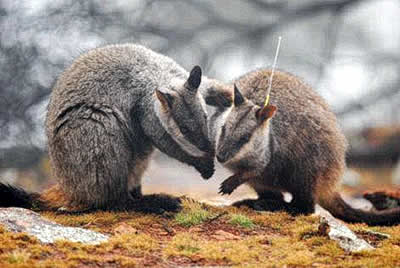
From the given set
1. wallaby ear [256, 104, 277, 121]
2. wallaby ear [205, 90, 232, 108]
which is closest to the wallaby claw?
wallaby ear [256, 104, 277, 121]

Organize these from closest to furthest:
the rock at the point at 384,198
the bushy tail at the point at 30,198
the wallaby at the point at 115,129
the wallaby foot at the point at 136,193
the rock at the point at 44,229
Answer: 1. the rock at the point at 44,229
2. the wallaby at the point at 115,129
3. the bushy tail at the point at 30,198
4. the wallaby foot at the point at 136,193
5. the rock at the point at 384,198

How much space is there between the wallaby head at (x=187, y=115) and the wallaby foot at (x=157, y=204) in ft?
2.23

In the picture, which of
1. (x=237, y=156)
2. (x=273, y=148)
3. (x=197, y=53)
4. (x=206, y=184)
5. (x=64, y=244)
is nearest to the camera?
(x=64, y=244)

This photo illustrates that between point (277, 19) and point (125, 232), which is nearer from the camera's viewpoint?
point (125, 232)

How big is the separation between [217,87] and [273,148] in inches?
38.4

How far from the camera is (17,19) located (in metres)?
11.0

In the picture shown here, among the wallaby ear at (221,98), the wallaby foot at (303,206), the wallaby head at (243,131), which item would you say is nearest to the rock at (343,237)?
the wallaby foot at (303,206)

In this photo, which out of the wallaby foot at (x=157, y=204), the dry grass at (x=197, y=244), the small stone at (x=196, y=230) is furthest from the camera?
the wallaby foot at (x=157, y=204)

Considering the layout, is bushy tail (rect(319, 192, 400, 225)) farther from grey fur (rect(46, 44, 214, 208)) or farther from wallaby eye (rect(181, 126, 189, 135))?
wallaby eye (rect(181, 126, 189, 135))

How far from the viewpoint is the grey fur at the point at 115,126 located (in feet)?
22.5

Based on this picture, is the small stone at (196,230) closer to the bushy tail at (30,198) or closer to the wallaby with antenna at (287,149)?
the wallaby with antenna at (287,149)

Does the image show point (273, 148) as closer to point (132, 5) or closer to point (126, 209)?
point (126, 209)

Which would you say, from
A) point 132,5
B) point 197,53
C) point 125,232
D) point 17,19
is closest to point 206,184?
point 197,53

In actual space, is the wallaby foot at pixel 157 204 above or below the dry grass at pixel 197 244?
above
